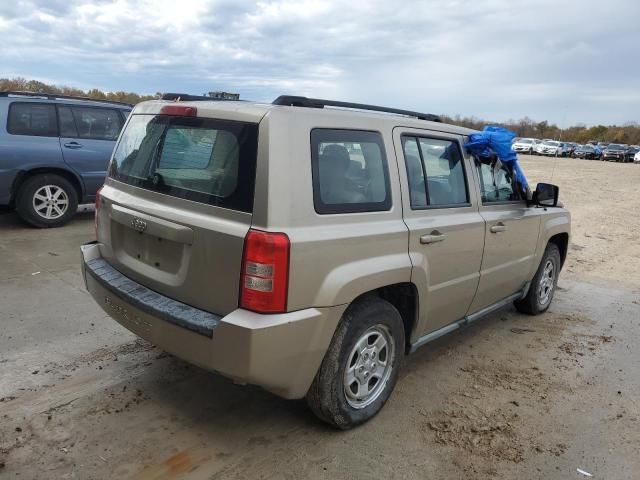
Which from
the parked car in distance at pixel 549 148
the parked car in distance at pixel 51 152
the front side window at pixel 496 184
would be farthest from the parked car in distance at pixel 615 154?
the front side window at pixel 496 184

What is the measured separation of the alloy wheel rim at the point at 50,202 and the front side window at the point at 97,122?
92cm

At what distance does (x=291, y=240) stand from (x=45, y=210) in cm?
647

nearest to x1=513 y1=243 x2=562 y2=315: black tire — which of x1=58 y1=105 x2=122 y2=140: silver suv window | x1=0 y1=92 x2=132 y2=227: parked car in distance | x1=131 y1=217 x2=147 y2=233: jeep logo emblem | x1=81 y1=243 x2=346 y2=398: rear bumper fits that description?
x1=81 y1=243 x2=346 y2=398: rear bumper

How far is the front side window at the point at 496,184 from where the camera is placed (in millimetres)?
4043

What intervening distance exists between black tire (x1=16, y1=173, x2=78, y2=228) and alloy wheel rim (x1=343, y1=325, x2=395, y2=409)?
627 cm

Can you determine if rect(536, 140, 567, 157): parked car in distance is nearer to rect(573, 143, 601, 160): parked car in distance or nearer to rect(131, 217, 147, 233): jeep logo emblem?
rect(573, 143, 601, 160): parked car in distance

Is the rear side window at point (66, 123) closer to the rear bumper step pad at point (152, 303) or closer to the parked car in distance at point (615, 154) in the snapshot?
the rear bumper step pad at point (152, 303)

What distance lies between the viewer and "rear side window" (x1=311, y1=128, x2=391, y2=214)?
276 cm

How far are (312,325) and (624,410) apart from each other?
2381 millimetres

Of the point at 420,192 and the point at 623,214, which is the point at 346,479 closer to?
the point at 420,192

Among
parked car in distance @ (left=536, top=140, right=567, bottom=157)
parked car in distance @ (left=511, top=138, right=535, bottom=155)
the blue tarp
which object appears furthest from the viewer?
parked car in distance @ (left=511, top=138, right=535, bottom=155)

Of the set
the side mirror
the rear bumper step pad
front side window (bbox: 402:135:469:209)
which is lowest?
the rear bumper step pad

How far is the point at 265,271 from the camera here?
8.25 ft

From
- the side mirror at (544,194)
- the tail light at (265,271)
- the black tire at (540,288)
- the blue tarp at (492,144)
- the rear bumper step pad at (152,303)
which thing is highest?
the blue tarp at (492,144)
